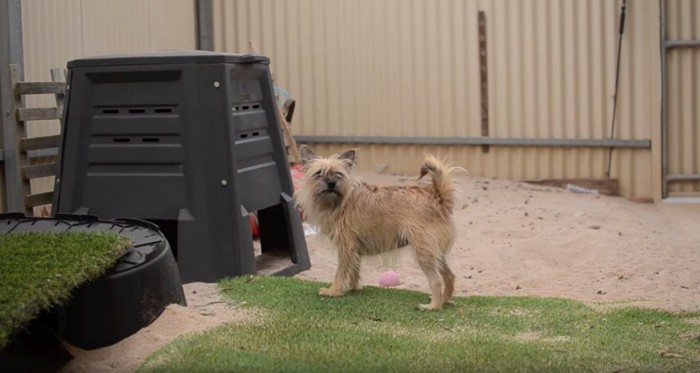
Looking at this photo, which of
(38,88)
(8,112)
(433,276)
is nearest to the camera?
(433,276)

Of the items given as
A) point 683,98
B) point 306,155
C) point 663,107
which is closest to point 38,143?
point 306,155

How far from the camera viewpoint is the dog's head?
7.69 metres

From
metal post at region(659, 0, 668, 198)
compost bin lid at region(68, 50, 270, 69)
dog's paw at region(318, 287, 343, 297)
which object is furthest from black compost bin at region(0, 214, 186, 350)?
metal post at region(659, 0, 668, 198)

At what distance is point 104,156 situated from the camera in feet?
27.9

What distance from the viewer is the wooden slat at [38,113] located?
9582 millimetres

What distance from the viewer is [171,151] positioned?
8344mm

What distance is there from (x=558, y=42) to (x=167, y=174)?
643 cm

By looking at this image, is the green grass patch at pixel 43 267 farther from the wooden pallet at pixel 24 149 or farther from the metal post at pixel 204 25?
the metal post at pixel 204 25

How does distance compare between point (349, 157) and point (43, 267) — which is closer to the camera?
point (43, 267)

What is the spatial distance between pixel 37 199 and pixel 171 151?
2021mm

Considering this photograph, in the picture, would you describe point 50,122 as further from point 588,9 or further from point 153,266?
point 588,9

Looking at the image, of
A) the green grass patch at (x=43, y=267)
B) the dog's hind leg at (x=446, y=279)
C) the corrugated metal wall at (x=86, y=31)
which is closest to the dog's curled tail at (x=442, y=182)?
the dog's hind leg at (x=446, y=279)

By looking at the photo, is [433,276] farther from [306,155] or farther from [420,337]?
[306,155]

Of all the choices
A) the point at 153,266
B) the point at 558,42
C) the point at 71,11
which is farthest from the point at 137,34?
the point at 153,266
